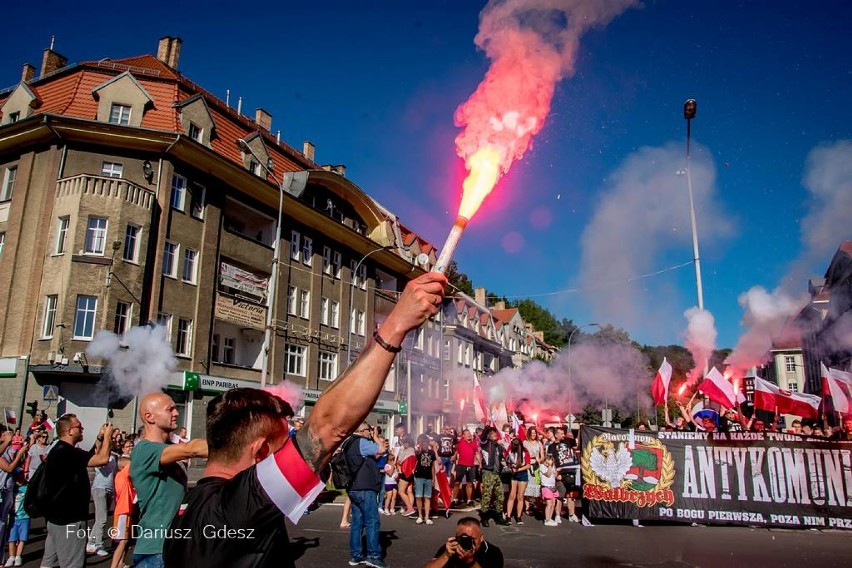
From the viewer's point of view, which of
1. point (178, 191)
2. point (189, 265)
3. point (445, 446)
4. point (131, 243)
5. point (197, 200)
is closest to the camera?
point (445, 446)

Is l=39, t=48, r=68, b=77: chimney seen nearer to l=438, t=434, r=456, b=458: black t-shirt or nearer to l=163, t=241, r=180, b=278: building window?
l=163, t=241, r=180, b=278: building window

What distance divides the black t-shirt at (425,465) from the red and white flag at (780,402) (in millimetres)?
8548

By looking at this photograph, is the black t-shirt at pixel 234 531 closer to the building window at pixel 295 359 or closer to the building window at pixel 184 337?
the building window at pixel 184 337

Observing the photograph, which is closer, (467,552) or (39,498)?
(467,552)

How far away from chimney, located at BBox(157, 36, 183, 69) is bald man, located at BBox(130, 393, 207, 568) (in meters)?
32.0

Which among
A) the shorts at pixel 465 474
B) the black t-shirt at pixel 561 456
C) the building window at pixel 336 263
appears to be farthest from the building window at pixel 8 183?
the black t-shirt at pixel 561 456

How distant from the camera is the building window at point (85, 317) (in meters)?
23.1

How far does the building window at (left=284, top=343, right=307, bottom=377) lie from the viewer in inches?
1302

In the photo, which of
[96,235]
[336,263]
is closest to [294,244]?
[336,263]

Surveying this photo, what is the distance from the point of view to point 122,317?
78.5ft

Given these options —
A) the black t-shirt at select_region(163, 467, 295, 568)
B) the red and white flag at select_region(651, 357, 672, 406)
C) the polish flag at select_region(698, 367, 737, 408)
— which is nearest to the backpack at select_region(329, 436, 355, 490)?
the black t-shirt at select_region(163, 467, 295, 568)

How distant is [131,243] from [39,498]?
2101 cm

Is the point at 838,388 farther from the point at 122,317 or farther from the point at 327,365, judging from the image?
the point at 327,365

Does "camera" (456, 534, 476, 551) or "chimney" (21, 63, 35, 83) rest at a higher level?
"chimney" (21, 63, 35, 83)
